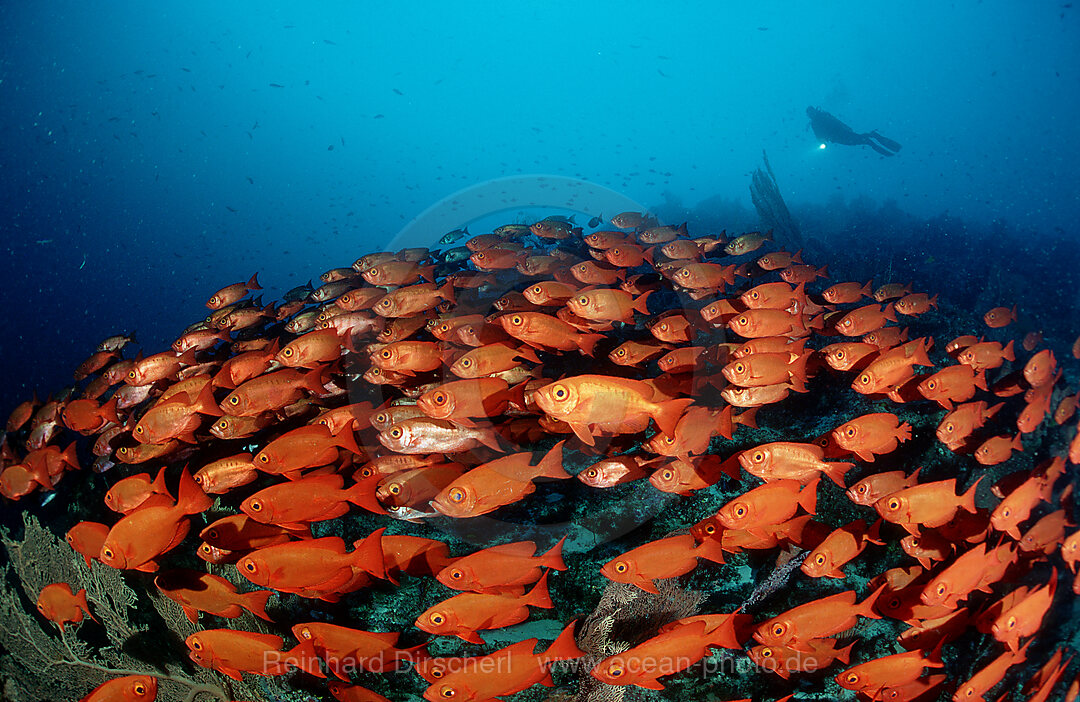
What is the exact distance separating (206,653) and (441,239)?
663 centimetres

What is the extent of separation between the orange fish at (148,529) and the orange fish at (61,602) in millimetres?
1799

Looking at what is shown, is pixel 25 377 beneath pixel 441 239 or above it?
beneath

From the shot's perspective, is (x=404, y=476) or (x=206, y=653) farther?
(x=404, y=476)

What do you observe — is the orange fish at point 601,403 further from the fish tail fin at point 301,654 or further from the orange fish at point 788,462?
the fish tail fin at point 301,654


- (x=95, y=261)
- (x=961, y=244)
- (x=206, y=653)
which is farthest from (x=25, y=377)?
(x=95, y=261)

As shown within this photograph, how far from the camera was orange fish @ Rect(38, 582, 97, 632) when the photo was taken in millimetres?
3771

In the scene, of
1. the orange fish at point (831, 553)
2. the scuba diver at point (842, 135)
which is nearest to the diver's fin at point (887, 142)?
the scuba diver at point (842, 135)

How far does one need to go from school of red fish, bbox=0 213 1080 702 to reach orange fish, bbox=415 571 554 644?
0.05 feet

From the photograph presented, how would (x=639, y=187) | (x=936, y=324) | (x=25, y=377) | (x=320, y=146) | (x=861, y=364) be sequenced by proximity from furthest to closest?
(x=320, y=146) < (x=639, y=187) < (x=25, y=377) < (x=936, y=324) < (x=861, y=364)

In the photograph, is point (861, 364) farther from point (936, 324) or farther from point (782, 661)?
point (936, 324)

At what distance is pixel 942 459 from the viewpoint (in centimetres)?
443

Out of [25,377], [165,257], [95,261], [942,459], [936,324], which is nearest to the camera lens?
[942,459]

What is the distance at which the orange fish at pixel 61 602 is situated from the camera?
12.4 ft

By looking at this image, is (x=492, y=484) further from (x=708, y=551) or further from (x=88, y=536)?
(x=88, y=536)
